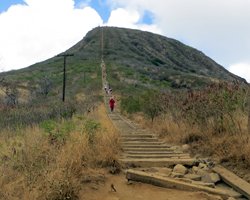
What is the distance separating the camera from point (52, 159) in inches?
313

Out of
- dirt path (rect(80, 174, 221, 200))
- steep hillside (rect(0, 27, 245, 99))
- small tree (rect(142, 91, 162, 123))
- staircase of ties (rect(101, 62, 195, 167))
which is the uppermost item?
steep hillside (rect(0, 27, 245, 99))

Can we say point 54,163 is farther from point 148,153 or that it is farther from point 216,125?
point 216,125

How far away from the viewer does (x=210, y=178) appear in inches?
342

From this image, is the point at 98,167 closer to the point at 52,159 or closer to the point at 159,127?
the point at 52,159

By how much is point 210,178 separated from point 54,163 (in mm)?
3047

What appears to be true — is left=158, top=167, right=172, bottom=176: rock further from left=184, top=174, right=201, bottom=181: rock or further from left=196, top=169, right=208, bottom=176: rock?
left=196, top=169, right=208, bottom=176: rock

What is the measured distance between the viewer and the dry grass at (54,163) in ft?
21.6

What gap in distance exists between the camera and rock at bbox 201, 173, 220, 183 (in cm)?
861

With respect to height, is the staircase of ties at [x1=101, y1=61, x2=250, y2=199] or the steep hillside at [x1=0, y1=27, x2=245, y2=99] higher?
the steep hillside at [x1=0, y1=27, x2=245, y2=99]

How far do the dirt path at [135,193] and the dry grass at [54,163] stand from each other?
0.76 ft

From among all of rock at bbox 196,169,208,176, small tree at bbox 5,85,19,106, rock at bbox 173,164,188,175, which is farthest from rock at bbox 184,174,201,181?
small tree at bbox 5,85,19,106

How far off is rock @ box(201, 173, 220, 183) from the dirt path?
3.07 feet

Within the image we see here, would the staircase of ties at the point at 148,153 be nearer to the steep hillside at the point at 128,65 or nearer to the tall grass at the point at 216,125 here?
the tall grass at the point at 216,125

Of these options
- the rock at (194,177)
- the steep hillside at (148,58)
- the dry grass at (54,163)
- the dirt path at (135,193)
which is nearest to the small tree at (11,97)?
the steep hillside at (148,58)
